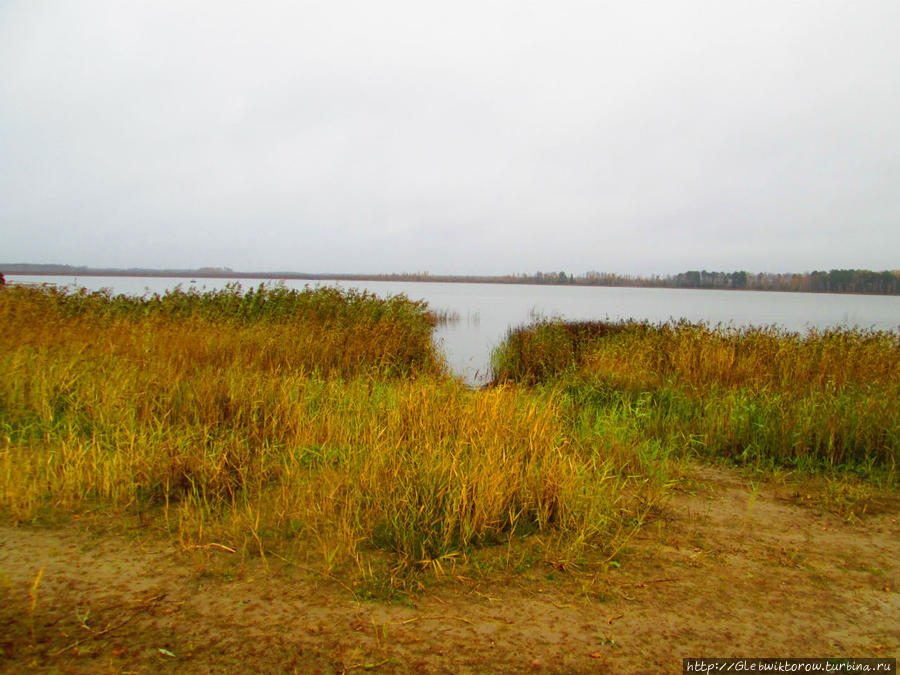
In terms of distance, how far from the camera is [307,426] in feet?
17.0

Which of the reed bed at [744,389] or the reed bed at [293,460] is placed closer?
the reed bed at [293,460]

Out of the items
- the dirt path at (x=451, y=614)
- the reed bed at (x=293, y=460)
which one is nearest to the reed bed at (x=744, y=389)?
the reed bed at (x=293, y=460)

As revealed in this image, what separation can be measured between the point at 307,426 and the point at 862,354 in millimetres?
9458

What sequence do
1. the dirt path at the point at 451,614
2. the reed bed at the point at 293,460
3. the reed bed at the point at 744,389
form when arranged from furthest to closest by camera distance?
the reed bed at the point at 744,389, the reed bed at the point at 293,460, the dirt path at the point at 451,614

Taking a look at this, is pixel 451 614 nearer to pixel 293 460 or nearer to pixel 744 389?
pixel 293 460

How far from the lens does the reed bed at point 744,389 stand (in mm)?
5559

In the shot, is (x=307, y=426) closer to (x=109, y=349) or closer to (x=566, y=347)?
(x=109, y=349)

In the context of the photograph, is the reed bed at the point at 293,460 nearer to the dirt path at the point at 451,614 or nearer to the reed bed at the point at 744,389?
the dirt path at the point at 451,614

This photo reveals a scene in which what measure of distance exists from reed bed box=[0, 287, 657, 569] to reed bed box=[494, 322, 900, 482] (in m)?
1.33

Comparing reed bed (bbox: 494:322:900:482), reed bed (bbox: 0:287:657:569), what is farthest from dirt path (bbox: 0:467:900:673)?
reed bed (bbox: 494:322:900:482)

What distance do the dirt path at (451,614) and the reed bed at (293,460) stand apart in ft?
1.08

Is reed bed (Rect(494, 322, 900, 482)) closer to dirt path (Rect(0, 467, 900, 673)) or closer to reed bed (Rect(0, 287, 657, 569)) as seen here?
reed bed (Rect(0, 287, 657, 569))

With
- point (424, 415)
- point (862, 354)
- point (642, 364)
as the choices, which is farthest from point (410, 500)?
point (862, 354)

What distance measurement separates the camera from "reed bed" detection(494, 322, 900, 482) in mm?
5559
